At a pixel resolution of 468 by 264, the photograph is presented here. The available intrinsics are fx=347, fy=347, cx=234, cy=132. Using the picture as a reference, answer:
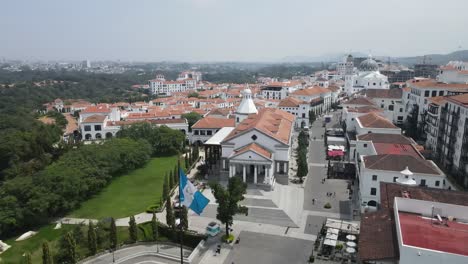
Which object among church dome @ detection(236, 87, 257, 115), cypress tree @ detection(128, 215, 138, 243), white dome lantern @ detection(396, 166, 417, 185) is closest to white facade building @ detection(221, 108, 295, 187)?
church dome @ detection(236, 87, 257, 115)

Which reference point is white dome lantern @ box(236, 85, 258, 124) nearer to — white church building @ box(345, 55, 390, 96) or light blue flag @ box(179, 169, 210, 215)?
light blue flag @ box(179, 169, 210, 215)

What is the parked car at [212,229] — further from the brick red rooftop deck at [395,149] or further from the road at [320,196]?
the brick red rooftop deck at [395,149]

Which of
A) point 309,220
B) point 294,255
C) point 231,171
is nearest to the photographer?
point 294,255

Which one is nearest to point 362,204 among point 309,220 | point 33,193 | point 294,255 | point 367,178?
point 367,178

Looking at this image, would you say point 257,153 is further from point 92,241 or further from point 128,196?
point 92,241

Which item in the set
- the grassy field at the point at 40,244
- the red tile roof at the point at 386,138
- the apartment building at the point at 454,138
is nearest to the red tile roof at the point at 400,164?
the apartment building at the point at 454,138

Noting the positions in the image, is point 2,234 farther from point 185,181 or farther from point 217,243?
point 185,181

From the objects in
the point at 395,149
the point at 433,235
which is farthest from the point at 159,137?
the point at 433,235
